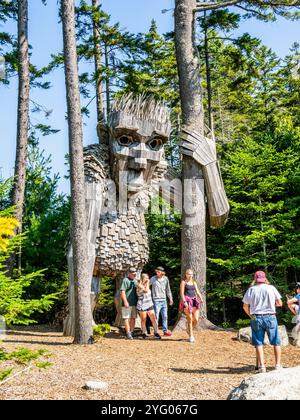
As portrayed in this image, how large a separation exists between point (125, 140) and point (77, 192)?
1.36 m

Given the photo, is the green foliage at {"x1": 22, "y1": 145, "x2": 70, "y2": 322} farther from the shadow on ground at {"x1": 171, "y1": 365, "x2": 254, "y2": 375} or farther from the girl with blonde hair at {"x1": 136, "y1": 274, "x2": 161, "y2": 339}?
the shadow on ground at {"x1": 171, "y1": 365, "x2": 254, "y2": 375}

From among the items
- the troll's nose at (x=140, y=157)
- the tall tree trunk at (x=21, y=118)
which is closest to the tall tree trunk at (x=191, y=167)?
the troll's nose at (x=140, y=157)

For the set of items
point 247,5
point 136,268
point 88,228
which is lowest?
point 136,268

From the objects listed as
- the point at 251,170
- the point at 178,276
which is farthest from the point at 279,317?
the point at 251,170

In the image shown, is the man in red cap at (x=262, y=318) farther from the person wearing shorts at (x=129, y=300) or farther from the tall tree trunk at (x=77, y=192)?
the person wearing shorts at (x=129, y=300)

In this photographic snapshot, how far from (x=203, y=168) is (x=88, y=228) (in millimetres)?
2407

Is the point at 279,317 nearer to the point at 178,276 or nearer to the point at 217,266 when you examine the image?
the point at 217,266

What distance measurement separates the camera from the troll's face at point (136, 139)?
26.0 ft

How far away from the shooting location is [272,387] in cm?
348

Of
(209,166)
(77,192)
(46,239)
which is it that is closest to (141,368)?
(77,192)

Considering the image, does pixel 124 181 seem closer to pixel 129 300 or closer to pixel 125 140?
pixel 125 140

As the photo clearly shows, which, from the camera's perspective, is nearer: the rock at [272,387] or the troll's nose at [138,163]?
the rock at [272,387]

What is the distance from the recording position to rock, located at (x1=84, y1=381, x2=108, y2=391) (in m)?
4.57

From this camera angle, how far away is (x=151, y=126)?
7.95m
